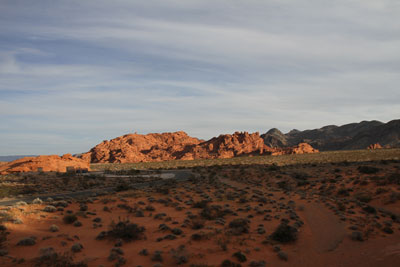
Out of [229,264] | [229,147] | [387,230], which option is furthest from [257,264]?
[229,147]

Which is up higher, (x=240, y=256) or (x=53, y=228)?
(x=53, y=228)

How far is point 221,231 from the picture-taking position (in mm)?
12211

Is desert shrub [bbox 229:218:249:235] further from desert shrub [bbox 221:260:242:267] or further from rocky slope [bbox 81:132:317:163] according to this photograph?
rocky slope [bbox 81:132:317:163]

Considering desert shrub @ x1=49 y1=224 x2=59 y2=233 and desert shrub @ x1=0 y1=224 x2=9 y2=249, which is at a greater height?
desert shrub @ x1=0 y1=224 x2=9 y2=249

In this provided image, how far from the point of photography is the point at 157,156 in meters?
116

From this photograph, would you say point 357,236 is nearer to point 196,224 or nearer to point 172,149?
point 196,224

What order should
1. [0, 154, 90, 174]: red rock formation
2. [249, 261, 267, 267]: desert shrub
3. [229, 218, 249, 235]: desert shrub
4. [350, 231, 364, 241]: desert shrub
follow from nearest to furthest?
[249, 261, 267, 267]: desert shrub → [350, 231, 364, 241]: desert shrub → [229, 218, 249, 235]: desert shrub → [0, 154, 90, 174]: red rock formation

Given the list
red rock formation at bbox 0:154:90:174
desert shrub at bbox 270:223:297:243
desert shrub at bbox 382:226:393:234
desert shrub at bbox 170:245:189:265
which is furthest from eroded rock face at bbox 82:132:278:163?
desert shrub at bbox 170:245:189:265

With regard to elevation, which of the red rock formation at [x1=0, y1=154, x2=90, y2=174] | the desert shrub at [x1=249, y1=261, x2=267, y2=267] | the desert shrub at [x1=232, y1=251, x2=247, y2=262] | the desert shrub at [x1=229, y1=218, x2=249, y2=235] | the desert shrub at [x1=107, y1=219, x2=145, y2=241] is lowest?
the desert shrub at [x1=249, y1=261, x2=267, y2=267]

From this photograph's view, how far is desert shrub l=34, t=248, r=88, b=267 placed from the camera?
806 centimetres

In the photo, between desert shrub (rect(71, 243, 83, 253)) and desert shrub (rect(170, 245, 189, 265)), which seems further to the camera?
desert shrub (rect(71, 243, 83, 253))

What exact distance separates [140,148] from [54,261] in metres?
121

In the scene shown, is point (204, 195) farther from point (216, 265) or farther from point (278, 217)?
point (216, 265)

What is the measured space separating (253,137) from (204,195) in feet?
315
